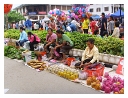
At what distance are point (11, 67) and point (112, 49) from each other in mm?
2526

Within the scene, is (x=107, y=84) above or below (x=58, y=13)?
below

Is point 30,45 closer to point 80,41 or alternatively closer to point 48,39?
point 48,39

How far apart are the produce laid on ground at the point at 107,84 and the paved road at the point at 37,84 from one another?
12 cm

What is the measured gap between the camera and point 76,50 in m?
6.53

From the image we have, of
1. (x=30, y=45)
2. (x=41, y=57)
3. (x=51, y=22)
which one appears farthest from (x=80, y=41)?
(x=51, y=22)

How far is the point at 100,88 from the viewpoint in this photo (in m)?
Result: 4.48

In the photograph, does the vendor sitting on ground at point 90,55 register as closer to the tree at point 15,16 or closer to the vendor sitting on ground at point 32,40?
the vendor sitting on ground at point 32,40

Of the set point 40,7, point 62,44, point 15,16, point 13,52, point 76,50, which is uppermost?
point 15,16

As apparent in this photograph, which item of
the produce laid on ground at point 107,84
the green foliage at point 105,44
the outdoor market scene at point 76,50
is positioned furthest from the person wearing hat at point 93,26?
the produce laid on ground at point 107,84

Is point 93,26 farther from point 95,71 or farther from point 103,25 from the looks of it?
point 95,71

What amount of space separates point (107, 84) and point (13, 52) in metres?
3.80

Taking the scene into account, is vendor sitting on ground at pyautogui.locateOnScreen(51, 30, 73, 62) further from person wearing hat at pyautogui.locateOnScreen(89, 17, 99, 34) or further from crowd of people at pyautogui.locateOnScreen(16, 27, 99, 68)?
person wearing hat at pyautogui.locateOnScreen(89, 17, 99, 34)

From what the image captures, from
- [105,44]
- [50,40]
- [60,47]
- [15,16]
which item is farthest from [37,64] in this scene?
[15,16]

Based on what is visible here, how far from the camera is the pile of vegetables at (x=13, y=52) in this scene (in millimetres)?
7129
